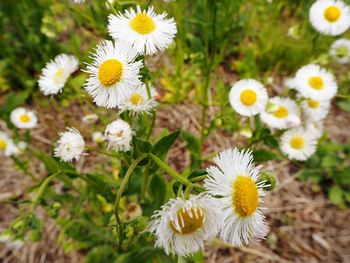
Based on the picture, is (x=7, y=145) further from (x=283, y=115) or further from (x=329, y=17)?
(x=329, y=17)

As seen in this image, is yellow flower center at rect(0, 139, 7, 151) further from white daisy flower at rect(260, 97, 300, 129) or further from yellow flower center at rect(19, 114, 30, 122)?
white daisy flower at rect(260, 97, 300, 129)

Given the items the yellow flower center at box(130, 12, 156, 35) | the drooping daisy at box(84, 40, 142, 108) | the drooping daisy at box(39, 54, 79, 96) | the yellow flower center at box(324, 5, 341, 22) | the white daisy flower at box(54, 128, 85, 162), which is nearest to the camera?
the drooping daisy at box(84, 40, 142, 108)

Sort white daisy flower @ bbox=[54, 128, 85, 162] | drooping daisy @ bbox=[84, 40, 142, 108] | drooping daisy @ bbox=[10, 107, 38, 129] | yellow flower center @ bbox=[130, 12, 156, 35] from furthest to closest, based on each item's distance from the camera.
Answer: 1. drooping daisy @ bbox=[10, 107, 38, 129]
2. white daisy flower @ bbox=[54, 128, 85, 162]
3. yellow flower center @ bbox=[130, 12, 156, 35]
4. drooping daisy @ bbox=[84, 40, 142, 108]

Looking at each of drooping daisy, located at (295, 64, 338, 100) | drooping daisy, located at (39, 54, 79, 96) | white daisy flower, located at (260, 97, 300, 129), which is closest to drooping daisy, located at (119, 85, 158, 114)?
drooping daisy, located at (39, 54, 79, 96)

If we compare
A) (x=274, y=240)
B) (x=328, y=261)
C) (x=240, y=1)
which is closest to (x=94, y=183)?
(x=274, y=240)

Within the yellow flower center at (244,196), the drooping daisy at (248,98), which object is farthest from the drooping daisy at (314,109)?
the yellow flower center at (244,196)

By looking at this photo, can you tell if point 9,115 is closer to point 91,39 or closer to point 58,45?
point 58,45
